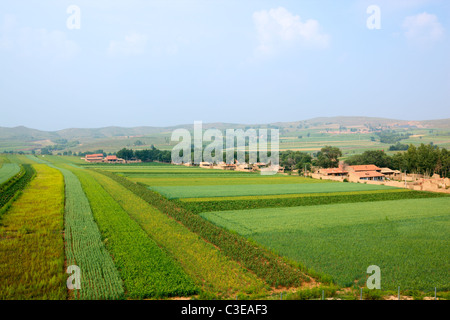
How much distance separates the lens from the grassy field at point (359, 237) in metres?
14.7

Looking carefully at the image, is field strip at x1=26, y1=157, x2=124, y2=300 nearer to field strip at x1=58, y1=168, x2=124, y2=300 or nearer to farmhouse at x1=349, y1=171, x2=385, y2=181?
field strip at x1=58, y1=168, x2=124, y2=300

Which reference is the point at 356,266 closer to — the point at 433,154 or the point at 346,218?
the point at 346,218

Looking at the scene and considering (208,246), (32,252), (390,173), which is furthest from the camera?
(390,173)

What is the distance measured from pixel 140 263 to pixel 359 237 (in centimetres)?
1343

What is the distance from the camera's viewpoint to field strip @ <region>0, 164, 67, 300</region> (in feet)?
41.4

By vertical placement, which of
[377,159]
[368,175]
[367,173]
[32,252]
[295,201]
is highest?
[377,159]

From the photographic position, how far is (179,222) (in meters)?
24.9

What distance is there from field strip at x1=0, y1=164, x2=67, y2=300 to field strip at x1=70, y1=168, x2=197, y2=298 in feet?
8.18

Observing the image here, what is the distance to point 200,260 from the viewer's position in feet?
53.8

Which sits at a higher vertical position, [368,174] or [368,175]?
[368,174]

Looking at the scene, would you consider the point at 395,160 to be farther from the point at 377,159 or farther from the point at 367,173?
the point at 367,173

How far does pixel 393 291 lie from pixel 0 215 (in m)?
25.8

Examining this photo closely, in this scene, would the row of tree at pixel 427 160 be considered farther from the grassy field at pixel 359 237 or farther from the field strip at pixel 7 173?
the field strip at pixel 7 173

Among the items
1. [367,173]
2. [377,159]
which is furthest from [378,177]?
[377,159]
